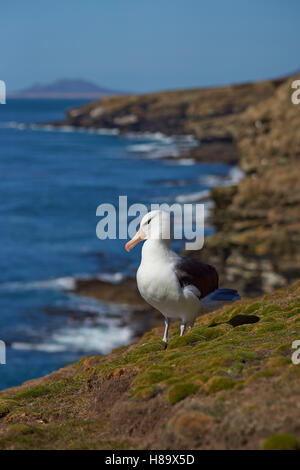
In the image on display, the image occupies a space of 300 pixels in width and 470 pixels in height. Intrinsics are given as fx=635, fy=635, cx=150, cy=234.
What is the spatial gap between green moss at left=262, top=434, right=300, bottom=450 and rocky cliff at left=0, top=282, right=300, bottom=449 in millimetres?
14

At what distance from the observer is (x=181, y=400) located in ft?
36.9

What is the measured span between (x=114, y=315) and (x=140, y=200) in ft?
176

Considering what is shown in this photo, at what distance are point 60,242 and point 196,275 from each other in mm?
63665

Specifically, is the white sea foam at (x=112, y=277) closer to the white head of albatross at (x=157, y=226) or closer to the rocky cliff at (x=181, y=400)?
the rocky cliff at (x=181, y=400)

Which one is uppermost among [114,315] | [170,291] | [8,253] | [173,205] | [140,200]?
[140,200]

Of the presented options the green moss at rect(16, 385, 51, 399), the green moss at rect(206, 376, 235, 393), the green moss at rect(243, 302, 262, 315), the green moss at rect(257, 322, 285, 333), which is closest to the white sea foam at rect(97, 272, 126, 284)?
the green moss at rect(243, 302, 262, 315)

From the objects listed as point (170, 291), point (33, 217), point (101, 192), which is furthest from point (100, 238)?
point (170, 291)

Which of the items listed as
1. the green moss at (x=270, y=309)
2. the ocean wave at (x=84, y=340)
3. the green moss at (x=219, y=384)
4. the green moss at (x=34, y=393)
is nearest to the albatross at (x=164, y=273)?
the green moss at (x=219, y=384)

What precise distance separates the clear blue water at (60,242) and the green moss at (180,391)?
31.6m

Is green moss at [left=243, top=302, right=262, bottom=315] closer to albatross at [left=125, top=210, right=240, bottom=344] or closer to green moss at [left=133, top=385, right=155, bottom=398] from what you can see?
albatross at [left=125, top=210, right=240, bottom=344]

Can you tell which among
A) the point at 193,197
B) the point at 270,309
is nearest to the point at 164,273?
the point at 270,309

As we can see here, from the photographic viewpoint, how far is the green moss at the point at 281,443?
29.4 feet

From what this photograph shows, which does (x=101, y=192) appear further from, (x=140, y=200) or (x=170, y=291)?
(x=170, y=291)
